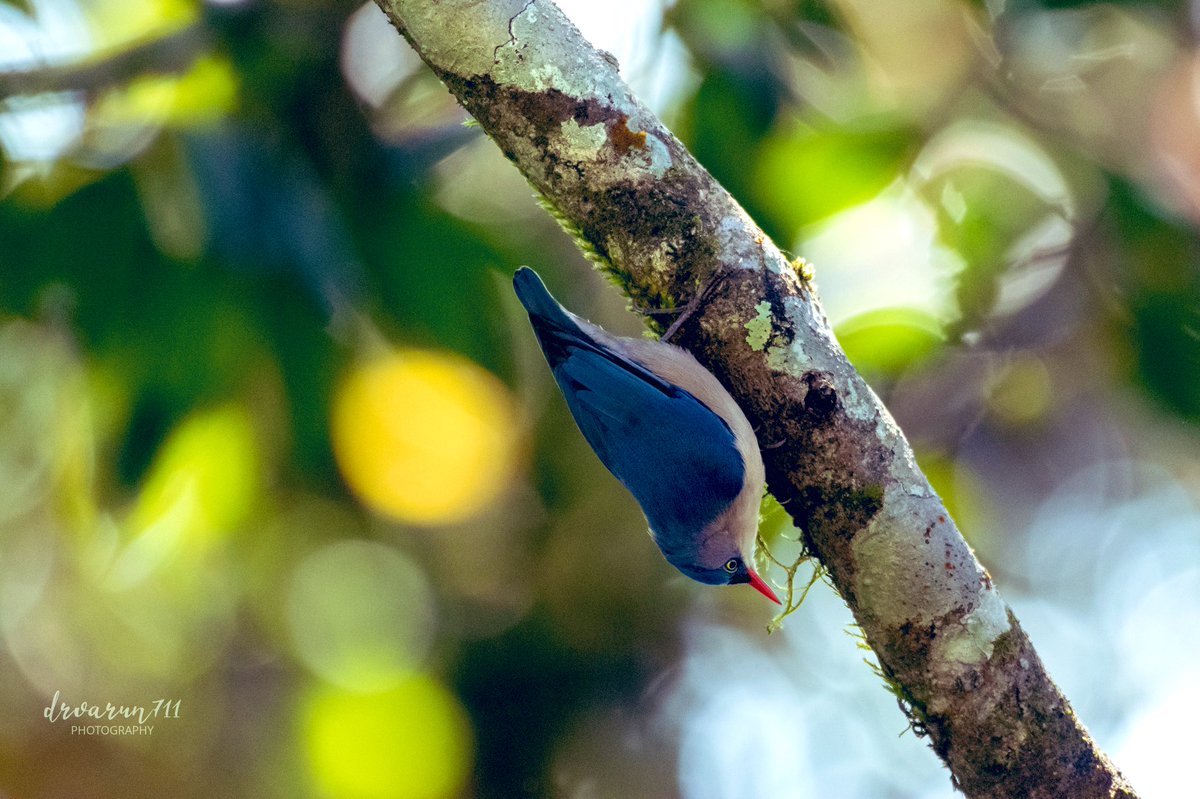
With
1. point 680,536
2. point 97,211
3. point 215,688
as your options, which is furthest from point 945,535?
point 215,688

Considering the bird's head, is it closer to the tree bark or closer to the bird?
the bird

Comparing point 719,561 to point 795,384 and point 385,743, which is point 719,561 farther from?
point 385,743

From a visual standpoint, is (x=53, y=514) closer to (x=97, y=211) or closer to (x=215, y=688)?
(x=215, y=688)

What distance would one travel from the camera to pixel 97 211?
Answer: 400cm

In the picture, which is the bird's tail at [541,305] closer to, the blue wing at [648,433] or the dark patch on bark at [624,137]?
the blue wing at [648,433]

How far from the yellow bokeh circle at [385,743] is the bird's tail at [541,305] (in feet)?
8.90

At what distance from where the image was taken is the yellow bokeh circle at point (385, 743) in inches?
194

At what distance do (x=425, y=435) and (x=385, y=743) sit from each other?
1.66 meters

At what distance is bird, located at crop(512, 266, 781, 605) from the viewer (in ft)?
9.67

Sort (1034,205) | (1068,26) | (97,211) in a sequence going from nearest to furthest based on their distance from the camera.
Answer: (97,211) → (1068,26) → (1034,205)

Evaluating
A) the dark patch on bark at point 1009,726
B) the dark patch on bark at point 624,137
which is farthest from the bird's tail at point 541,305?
the dark patch on bark at point 1009,726

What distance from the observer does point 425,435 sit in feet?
15.4

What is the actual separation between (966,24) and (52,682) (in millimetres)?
6377

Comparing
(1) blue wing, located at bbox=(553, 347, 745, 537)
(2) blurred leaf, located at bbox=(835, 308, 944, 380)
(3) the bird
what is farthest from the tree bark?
(2) blurred leaf, located at bbox=(835, 308, 944, 380)
